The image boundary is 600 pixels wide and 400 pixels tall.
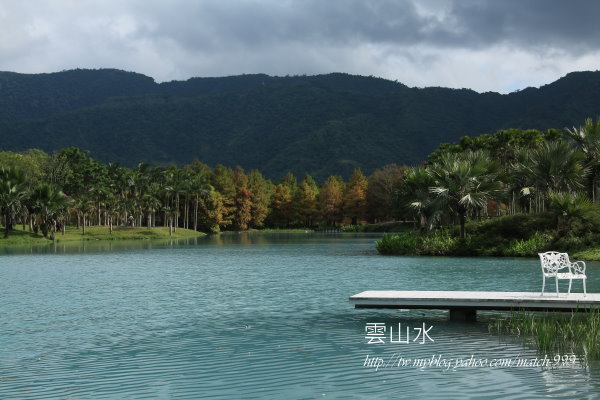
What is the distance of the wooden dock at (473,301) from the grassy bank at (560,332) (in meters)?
0.28

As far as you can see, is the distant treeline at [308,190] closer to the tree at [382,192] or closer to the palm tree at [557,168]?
the palm tree at [557,168]

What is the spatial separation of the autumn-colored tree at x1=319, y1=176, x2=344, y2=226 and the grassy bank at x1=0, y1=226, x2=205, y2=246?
3685 centimetres

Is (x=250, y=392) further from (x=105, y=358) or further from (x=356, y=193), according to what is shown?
(x=356, y=193)

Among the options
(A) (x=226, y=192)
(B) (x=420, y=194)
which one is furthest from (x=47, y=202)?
(A) (x=226, y=192)

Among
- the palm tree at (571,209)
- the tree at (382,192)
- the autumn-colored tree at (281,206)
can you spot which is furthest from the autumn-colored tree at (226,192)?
the palm tree at (571,209)

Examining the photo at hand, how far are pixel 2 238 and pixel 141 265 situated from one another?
4624 cm

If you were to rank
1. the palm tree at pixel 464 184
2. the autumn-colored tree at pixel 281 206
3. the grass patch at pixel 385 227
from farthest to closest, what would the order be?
the autumn-colored tree at pixel 281 206, the grass patch at pixel 385 227, the palm tree at pixel 464 184

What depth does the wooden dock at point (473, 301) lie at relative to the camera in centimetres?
1723

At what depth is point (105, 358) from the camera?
14.8m

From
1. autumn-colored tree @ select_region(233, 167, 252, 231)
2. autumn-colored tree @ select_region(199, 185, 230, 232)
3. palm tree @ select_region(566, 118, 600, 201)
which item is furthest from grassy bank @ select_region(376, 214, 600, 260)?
autumn-colored tree @ select_region(233, 167, 252, 231)

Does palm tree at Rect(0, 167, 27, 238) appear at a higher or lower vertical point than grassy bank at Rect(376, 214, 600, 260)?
higher

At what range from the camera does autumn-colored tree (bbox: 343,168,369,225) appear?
141125mm

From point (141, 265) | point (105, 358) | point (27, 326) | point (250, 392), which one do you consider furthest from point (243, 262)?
point (250, 392)

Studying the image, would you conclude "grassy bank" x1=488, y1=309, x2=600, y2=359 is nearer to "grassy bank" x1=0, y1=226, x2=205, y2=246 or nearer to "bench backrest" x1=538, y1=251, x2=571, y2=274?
"bench backrest" x1=538, y1=251, x2=571, y2=274
